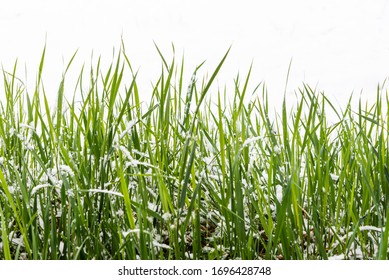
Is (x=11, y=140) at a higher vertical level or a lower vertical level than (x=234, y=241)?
higher

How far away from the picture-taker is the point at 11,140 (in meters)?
0.97

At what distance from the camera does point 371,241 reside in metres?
0.77

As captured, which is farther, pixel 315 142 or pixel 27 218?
pixel 315 142

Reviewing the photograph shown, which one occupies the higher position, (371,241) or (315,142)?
(315,142)

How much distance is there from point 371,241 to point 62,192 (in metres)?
0.48
